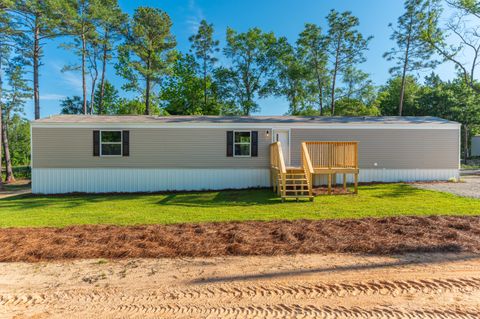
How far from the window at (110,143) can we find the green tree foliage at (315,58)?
1823 centimetres

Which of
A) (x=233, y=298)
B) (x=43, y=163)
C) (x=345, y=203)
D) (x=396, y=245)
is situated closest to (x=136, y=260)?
(x=233, y=298)

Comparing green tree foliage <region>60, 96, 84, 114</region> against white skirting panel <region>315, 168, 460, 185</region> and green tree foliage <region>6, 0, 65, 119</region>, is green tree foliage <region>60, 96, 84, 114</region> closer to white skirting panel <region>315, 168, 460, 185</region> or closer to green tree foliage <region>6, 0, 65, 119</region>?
green tree foliage <region>6, 0, 65, 119</region>

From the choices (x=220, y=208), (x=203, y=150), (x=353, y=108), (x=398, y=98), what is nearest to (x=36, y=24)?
(x=203, y=150)

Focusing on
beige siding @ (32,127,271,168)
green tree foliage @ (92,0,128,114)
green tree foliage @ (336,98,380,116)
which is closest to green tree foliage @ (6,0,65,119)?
green tree foliage @ (92,0,128,114)

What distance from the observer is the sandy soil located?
8.43 ft

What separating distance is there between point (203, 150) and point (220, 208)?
435cm

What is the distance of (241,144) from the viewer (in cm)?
1147

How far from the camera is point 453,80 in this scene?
27875mm

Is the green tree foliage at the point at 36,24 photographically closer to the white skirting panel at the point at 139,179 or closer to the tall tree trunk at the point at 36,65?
the tall tree trunk at the point at 36,65

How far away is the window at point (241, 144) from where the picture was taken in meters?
11.4

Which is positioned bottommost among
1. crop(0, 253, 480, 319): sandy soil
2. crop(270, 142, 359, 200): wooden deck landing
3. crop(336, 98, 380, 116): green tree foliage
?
crop(0, 253, 480, 319): sandy soil

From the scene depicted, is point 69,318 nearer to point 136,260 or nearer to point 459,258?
point 136,260

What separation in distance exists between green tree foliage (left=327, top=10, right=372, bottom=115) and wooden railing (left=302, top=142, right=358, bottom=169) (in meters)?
14.2

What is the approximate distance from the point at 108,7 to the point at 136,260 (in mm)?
21898
